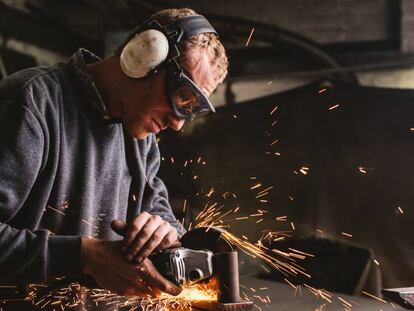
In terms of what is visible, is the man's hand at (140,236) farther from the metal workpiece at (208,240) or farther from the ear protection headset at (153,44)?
the ear protection headset at (153,44)

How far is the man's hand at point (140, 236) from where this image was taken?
1.60m

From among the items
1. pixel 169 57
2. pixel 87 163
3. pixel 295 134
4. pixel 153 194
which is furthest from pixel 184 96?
pixel 295 134

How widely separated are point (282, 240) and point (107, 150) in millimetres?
2520

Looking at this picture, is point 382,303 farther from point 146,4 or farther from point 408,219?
point 146,4

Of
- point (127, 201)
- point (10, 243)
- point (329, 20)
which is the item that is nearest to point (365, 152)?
point (329, 20)

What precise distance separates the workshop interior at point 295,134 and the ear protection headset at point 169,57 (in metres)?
1.30

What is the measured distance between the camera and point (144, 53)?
5.72 feet

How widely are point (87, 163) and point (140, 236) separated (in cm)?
44

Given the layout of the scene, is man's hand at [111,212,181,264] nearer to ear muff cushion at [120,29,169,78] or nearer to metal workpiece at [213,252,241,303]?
metal workpiece at [213,252,241,303]

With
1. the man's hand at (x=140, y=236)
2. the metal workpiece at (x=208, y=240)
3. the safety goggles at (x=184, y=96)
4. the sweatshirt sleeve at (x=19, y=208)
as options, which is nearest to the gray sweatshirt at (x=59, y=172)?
the sweatshirt sleeve at (x=19, y=208)

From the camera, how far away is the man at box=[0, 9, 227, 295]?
1.60 meters

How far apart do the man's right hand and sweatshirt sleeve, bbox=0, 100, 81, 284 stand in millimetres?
36

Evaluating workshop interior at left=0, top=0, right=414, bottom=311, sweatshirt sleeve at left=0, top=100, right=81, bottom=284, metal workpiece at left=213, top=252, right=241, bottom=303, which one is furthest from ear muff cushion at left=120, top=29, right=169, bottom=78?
workshop interior at left=0, top=0, right=414, bottom=311

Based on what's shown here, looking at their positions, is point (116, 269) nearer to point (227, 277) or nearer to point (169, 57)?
point (227, 277)
